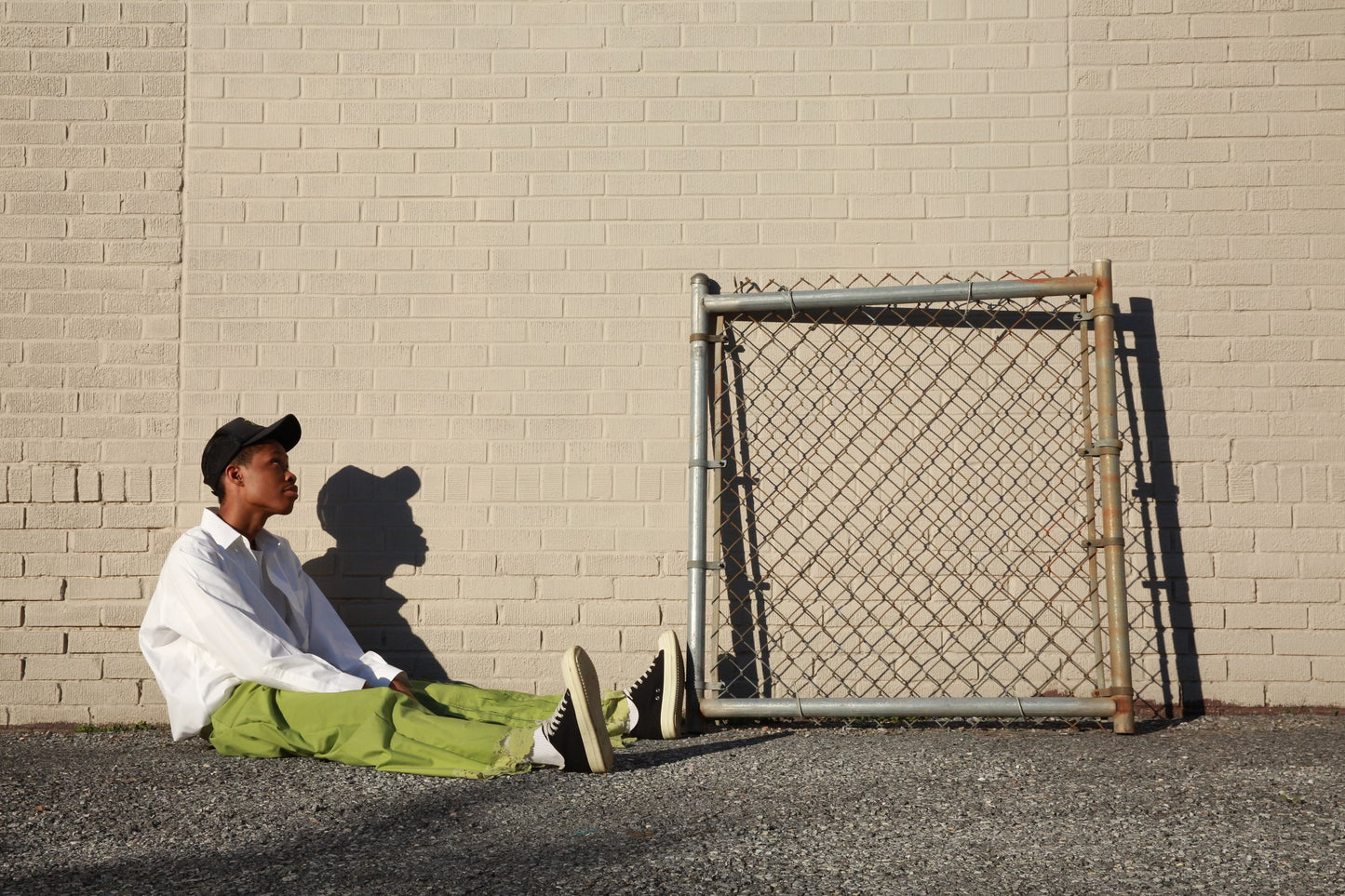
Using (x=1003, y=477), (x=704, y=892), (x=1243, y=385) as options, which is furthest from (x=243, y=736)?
(x=1243, y=385)

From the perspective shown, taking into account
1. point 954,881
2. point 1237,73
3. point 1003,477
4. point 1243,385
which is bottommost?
point 954,881

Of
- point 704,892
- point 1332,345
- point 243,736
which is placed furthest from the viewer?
point 1332,345

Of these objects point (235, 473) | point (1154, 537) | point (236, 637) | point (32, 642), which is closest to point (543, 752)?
point (236, 637)

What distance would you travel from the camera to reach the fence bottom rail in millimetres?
3598

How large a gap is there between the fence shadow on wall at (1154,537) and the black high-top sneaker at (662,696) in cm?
184

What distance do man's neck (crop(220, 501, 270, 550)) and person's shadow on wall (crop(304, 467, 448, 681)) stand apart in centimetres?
39

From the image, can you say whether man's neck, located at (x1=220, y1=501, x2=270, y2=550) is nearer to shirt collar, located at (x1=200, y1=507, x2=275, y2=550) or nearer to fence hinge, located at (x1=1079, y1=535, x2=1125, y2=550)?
shirt collar, located at (x1=200, y1=507, x2=275, y2=550)

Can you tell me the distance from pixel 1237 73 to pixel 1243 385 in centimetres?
127

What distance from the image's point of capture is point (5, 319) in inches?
161

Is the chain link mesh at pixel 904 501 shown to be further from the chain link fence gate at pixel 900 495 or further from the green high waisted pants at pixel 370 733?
the green high waisted pants at pixel 370 733

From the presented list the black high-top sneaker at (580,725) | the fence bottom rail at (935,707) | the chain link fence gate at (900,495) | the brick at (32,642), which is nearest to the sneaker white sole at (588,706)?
the black high-top sneaker at (580,725)

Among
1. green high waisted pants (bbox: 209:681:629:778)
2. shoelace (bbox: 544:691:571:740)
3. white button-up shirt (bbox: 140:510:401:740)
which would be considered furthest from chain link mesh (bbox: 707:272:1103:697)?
white button-up shirt (bbox: 140:510:401:740)

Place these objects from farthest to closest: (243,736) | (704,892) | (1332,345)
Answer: (1332,345) → (243,736) → (704,892)

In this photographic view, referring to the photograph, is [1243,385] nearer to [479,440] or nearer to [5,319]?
[479,440]
